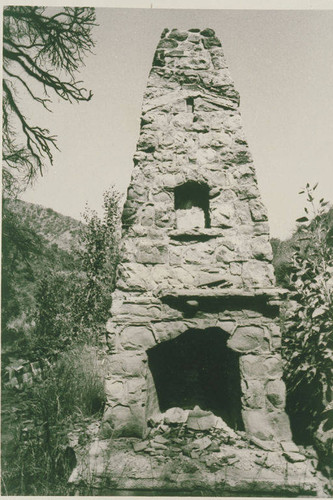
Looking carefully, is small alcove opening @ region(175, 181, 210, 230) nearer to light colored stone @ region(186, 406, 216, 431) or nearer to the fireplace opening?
the fireplace opening

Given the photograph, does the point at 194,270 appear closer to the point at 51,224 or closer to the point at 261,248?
the point at 261,248

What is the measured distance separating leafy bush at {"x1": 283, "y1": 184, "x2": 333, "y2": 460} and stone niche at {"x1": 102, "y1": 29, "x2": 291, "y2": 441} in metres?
0.31

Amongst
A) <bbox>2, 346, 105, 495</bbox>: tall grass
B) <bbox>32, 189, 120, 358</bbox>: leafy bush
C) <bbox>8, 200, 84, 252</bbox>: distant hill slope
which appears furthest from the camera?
<bbox>8, 200, 84, 252</bbox>: distant hill slope

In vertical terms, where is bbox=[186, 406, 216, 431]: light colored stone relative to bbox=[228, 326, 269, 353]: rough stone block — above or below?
below

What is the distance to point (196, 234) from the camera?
414 centimetres

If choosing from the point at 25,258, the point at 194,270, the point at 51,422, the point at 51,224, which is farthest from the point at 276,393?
the point at 51,224

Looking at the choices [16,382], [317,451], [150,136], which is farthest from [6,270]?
[317,451]

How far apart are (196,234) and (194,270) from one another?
44cm

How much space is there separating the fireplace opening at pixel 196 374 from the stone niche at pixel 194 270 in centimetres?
1

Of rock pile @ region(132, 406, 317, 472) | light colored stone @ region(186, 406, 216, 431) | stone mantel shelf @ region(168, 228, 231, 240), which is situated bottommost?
rock pile @ region(132, 406, 317, 472)

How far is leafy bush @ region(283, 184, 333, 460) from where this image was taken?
3.56 meters

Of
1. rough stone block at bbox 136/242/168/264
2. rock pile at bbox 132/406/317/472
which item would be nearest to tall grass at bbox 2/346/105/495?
rock pile at bbox 132/406/317/472

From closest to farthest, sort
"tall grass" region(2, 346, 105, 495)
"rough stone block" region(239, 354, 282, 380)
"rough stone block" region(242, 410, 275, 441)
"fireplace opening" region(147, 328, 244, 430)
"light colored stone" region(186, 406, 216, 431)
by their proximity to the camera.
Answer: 1. "tall grass" region(2, 346, 105, 495)
2. "rough stone block" region(242, 410, 275, 441)
3. "rough stone block" region(239, 354, 282, 380)
4. "light colored stone" region(186, 406, 216, 431)
5. "fireplace opening" region(147, 328, 244, 430)

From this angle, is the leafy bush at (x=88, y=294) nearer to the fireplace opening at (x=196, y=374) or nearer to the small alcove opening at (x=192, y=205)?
the fireplace opening at (x=196, y=374)
